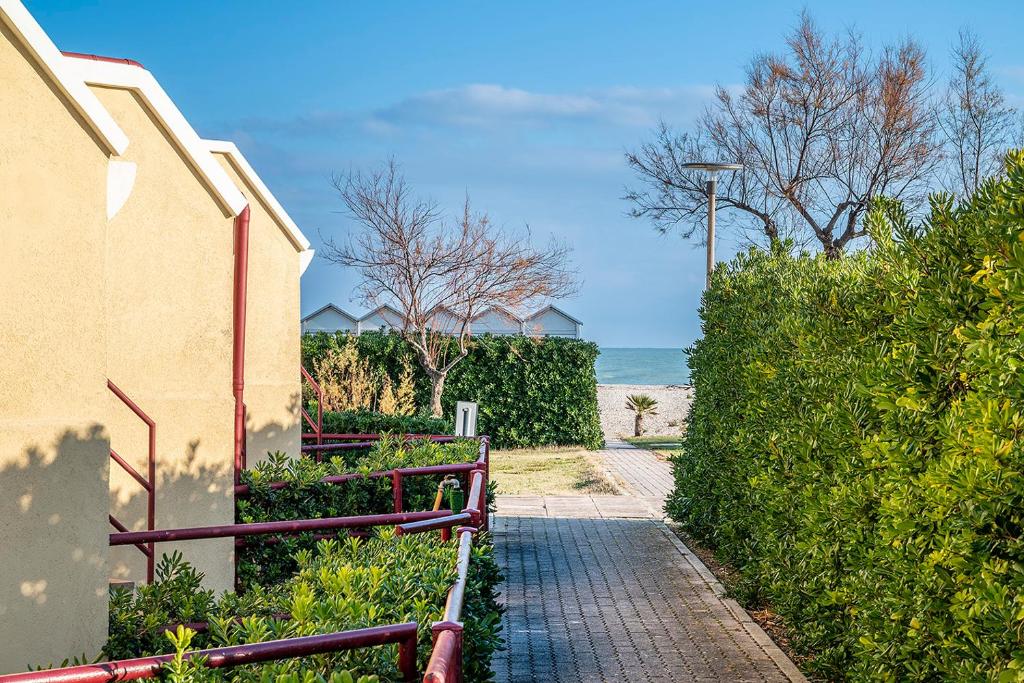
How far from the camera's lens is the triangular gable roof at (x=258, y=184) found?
1109 centimetres

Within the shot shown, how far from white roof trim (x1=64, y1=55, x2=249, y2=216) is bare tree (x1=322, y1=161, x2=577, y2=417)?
58.8ft

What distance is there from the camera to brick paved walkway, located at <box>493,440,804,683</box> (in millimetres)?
7773

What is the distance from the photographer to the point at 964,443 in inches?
166

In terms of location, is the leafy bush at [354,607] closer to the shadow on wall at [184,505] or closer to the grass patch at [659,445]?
the shadow on wall at [184,505]

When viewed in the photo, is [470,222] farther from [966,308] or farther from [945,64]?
[966,308]

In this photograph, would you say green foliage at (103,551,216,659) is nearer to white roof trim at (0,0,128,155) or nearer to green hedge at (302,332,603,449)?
white roof trim at (0,0,128,155)

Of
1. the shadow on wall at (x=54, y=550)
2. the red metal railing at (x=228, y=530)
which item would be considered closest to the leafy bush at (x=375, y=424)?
the red metal railing at (x=228, y=530)

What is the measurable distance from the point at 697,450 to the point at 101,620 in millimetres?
8889

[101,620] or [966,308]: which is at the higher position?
[966,308]

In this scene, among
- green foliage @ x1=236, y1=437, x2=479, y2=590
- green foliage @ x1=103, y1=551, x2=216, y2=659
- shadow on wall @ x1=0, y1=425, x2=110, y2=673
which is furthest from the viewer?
green foliage @ x1=236, y1=437, x2=479, y2=590

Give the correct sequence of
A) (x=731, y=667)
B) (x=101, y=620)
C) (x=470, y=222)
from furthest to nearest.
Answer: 1. (x=470, y=222)
2. (x=731, y=667)
3. (x=101, y=620)

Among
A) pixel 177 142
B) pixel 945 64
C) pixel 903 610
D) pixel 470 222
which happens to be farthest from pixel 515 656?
pixel 945 64

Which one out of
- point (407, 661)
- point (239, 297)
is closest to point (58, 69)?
point (407, 661)

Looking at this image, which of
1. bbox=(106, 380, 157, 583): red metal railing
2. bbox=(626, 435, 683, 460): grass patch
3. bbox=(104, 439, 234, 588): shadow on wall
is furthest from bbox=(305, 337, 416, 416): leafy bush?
bbox=(106, 380, 157, 583): red metal railing
